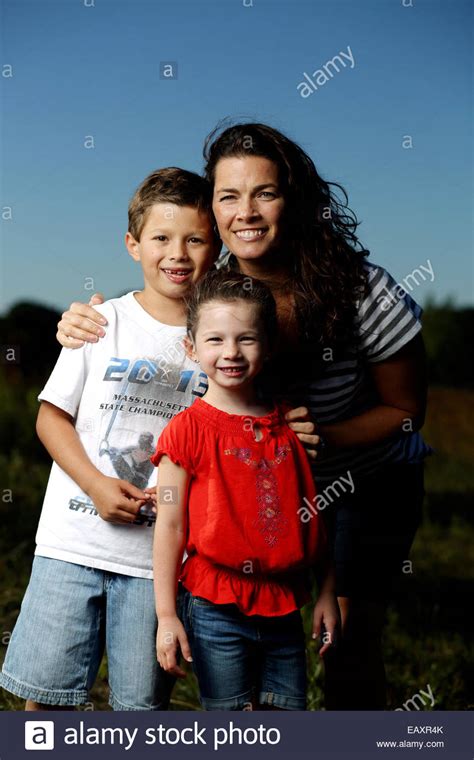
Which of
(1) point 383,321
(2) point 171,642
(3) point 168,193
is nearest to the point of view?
(2) point 171,642

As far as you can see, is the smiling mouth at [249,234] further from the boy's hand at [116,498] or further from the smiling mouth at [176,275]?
the boy's hand at [116,498]

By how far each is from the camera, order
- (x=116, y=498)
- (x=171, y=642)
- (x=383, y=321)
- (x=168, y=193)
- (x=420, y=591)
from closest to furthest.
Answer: (x=171, y=642)
(x=116, y=498)
(x=168, y=193)
(x=383, y=321)
(x=420, y=591)

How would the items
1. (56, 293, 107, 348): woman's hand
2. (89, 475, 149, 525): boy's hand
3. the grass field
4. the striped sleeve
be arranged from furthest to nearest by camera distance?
the grass field
the striped sleeve
(56, 293, 107, 348): woman's hand
(89, 475, 149, 525): boy's hand

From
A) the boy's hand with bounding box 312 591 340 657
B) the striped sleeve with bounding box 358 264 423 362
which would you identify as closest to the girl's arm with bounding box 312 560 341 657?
the boy's hand with bounding box 312 591 340 657

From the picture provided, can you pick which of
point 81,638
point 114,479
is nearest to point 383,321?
point 114,479

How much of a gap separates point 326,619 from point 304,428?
→ 1.34 ft

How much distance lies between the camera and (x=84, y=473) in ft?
6.71

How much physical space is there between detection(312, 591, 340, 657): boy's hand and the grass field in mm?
719

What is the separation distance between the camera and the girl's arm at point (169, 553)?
1912 mm

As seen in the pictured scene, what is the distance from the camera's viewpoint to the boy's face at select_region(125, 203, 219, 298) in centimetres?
209

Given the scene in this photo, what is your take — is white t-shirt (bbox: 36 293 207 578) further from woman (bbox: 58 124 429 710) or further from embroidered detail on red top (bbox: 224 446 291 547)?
embroidered detail on red top (bbox: 224 446 291 547)

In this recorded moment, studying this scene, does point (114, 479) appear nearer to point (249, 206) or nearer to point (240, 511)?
point (240, 511)

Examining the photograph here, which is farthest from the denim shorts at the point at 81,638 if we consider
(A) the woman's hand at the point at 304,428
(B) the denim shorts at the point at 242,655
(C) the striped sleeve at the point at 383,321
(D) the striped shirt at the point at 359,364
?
(C) the striped sleeve at the point at 383,321

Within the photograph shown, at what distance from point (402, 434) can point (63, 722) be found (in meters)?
1.08
